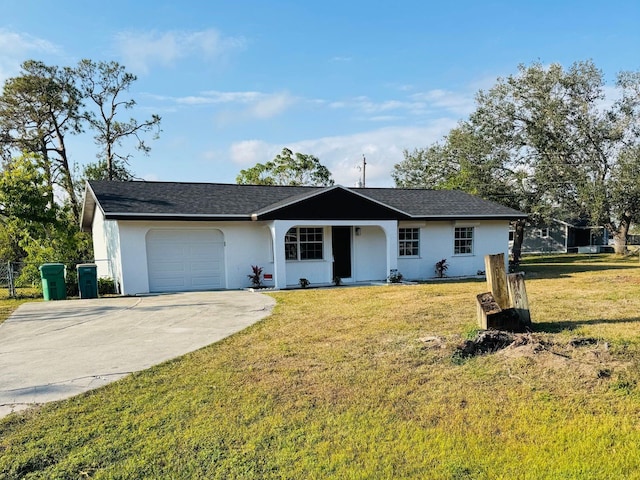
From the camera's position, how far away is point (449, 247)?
690 inches

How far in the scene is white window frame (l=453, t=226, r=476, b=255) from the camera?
17828 millimetres

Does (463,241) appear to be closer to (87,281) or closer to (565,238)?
(87,281)

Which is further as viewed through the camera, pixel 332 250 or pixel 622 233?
pixel 622 233

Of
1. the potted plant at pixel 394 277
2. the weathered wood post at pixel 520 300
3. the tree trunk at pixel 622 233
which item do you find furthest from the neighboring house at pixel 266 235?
the tree trunk at pixel 622 233

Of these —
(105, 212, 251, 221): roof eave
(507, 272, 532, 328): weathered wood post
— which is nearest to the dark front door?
(105, 212, 251, 221): roof eave

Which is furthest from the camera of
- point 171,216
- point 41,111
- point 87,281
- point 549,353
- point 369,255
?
point 41,111

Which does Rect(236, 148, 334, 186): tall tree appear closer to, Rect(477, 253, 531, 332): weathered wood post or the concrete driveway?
the concrete driveway

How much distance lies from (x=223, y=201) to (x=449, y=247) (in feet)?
30.9

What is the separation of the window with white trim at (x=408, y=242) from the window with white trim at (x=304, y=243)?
357 cm

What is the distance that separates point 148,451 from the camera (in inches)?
129

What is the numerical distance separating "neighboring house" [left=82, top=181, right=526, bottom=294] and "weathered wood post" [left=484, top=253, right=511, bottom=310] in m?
8.35

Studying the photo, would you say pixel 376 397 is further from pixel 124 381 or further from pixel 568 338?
pixel 568 338

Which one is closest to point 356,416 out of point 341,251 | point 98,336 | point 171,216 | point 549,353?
point 549,353

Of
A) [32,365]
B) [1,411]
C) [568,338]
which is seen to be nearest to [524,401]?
[568,338]
